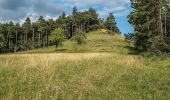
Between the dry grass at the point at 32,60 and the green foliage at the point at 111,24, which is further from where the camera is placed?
the green foliage at the point at 111,24

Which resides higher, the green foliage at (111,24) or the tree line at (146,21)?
the green foliage at (111,24)

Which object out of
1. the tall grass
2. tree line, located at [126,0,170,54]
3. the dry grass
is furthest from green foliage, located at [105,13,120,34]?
the tall grass

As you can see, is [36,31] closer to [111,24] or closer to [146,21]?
[111,24]

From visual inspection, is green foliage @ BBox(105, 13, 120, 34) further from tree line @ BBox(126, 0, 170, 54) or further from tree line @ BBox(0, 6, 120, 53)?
tree line @ BBox(126, 0, 170, 54)

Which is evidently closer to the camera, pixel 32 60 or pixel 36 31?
pixel 32 60

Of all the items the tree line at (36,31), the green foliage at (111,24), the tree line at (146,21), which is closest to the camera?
the tree line at (146,21)

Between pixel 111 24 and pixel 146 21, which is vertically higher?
pixel 111 24

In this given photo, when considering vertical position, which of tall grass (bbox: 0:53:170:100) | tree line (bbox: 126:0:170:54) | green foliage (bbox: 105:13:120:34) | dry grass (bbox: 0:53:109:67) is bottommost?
tall grass (bbox: 0:53:170:100)

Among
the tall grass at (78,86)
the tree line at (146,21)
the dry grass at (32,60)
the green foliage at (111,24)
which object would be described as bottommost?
the tall grass at (78,86)

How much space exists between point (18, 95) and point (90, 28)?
168595mm

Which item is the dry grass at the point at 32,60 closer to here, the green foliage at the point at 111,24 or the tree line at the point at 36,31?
the tree line at the point at 36,31

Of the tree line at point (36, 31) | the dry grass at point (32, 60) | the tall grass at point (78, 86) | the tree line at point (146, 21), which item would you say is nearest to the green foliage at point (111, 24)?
the tree line at point (36, 31)

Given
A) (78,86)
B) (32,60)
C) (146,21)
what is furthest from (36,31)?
(78,86)

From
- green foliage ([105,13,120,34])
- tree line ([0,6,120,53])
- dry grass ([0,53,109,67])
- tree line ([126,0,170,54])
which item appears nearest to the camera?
dry grass ([0,53,109,67])
